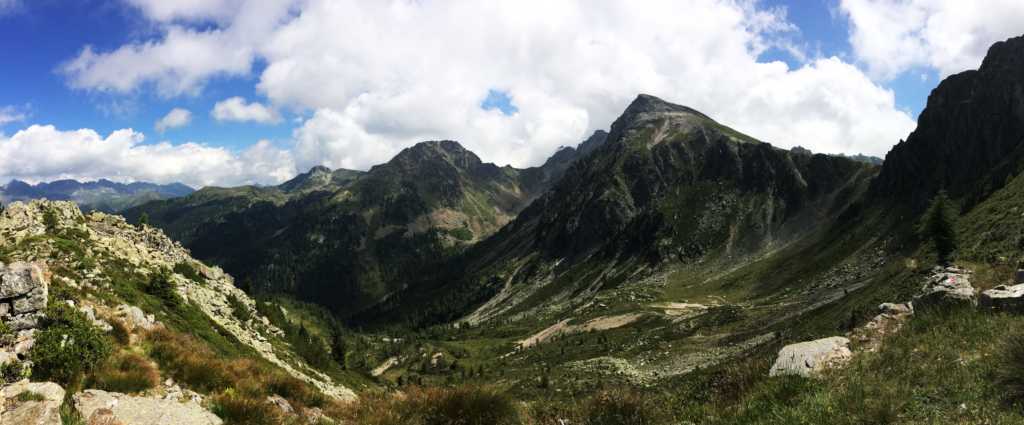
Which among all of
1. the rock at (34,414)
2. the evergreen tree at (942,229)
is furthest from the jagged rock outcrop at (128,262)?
the evergreen tree at (942,229)

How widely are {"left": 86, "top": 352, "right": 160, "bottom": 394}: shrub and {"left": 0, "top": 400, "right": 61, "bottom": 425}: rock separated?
2.59m

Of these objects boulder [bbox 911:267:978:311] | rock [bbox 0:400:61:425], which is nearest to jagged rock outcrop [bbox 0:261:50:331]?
rock [bbox 0:400:61:425]

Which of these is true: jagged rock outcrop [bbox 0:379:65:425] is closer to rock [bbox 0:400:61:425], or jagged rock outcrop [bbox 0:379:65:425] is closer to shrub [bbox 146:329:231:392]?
rock [bbox 0:400:61:425]

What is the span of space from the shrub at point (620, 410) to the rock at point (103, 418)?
36.3 feet

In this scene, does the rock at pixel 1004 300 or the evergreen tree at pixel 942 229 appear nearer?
the rock at pixel 1004 300

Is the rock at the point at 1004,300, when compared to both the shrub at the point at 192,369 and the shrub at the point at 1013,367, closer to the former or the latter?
the shrub at the point at 1013,367

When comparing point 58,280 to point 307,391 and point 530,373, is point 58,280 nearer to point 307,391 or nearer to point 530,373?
point 307,391

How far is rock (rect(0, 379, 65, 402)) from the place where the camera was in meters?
9.18

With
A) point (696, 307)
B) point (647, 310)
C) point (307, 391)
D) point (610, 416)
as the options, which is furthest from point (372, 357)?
point (610, 416)

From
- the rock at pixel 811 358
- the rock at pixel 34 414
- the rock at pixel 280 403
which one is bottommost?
the rock at pixel 280 403

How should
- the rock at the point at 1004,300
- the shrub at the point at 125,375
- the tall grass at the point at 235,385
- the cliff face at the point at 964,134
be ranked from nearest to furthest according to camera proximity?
the tall grass at the point at 235,385
the shrub at the point at 125,375
the rock at the point at 1004,300
the cliff face at the point at 964,134

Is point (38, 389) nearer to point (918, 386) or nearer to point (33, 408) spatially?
point (33, 408)

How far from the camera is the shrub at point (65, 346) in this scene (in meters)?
10.8

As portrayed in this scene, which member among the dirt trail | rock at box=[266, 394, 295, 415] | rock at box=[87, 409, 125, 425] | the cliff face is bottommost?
the dirt trail
